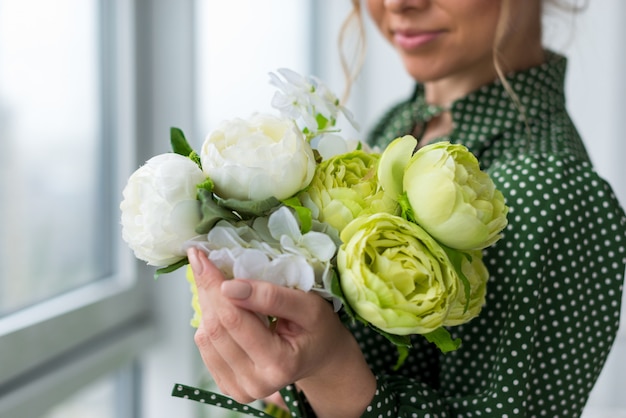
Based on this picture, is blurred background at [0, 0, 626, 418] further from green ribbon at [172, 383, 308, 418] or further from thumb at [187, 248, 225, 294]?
thumb at [187, 248, 225, 294]

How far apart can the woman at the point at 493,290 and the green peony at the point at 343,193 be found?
0.23 ft

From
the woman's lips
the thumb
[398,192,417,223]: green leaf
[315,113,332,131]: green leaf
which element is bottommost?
the thumb

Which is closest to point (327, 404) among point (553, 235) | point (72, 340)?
point (553, 235)

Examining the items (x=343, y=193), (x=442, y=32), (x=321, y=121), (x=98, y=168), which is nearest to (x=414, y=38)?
(x=442, y=32)

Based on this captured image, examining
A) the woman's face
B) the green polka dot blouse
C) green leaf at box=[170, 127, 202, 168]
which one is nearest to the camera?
green leaf at box=[170, 127, 202, 168]

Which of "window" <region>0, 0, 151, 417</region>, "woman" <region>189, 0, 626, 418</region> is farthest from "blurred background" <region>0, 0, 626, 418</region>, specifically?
"woman" <region>189, 0, 626, 418</region>

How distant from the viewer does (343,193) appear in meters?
0.63

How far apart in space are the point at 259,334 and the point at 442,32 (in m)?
0.53

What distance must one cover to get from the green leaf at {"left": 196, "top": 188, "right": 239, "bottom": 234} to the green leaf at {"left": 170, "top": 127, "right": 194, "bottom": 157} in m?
0.09

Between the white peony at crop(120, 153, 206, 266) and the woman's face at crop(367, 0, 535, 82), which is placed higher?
the woman's face at crop(367, 0, 535, 82)

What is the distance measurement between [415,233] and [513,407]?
292 millimetres

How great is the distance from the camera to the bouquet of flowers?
586 mm

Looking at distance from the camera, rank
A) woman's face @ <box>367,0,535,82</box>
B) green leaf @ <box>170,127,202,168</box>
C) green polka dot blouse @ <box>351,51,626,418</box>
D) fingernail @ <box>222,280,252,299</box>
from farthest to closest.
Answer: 1. woman's face @ <box>367,0,535,82</box>
2. green polka dot blouse @ <box>351,51,626,418</box>
3. green leaf @ <box>170,127,202,168</box>
4. fingernail @ <box>222,280,252,299</box>

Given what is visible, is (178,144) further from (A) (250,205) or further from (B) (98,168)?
(B) (98,168)
